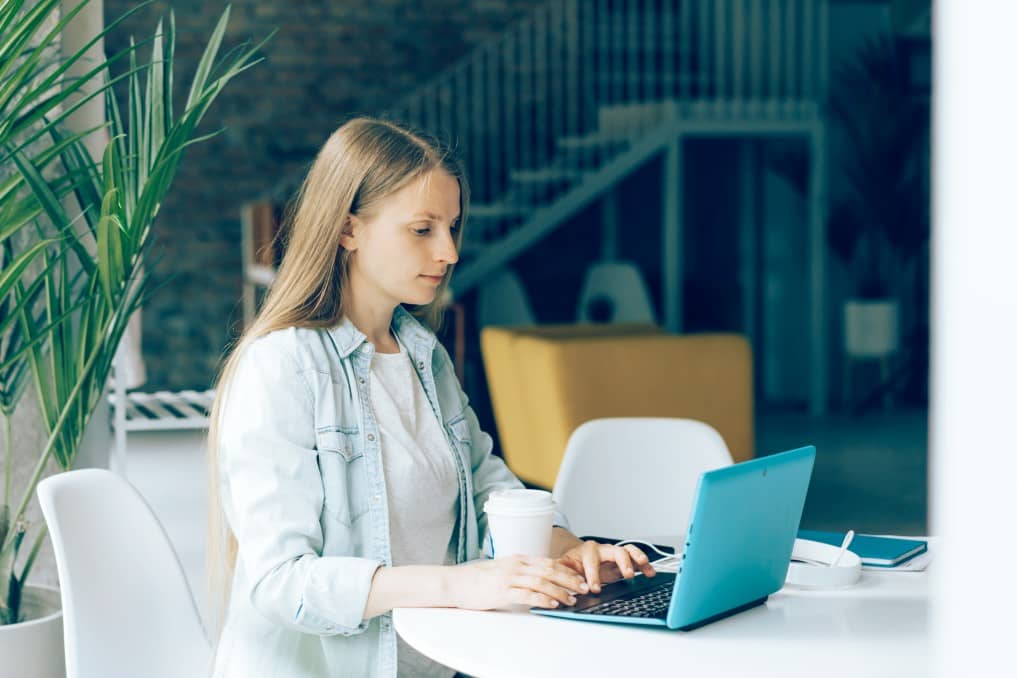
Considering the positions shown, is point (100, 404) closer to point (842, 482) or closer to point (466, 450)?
point (466, 450)

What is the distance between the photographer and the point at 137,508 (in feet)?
5.37

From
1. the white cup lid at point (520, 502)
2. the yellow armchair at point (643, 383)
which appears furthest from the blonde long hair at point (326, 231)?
the yellow armchair at point (643, 383)

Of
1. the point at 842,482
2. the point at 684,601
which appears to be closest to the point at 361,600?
the point at 684,601

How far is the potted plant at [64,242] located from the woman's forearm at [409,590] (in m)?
0.86

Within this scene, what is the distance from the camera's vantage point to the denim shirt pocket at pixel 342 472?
1470 mm

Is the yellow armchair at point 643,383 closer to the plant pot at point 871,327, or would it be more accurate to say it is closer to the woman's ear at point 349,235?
the woman's ear at point 349,235

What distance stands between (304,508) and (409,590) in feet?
0.53

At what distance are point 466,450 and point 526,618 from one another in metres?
0.41

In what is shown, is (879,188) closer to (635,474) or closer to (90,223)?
(635,474)

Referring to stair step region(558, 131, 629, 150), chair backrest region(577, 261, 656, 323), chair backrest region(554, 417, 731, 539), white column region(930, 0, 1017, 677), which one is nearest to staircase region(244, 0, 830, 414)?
Result: stair step region(558, 131, 629, 150)

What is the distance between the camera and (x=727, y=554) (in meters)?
1.25

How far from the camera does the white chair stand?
152 centimetres

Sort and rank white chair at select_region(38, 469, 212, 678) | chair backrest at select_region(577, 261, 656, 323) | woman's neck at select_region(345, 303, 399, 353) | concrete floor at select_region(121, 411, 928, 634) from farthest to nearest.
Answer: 1. chair backrest at select_region(577, 261, 656, 323)
2. concrete floor at select_region(121, 411, 928, 634)
3. woman's neck at select_region(345, 303, 399, 353)
4. white chair at select_region(38, 469, 212, 678)

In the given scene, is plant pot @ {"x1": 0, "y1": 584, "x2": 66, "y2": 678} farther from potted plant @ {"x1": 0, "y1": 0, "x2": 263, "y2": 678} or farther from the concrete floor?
the concrete floor
